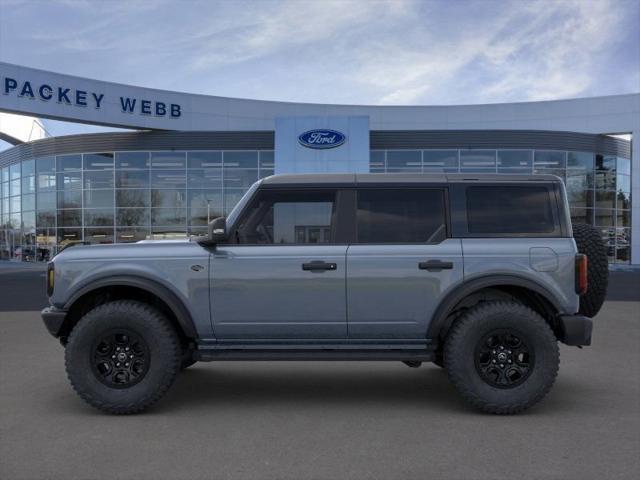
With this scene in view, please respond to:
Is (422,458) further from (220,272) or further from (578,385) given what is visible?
(578,385)

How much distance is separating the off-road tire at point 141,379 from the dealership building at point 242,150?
19.7 meters

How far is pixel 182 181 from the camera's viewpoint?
25.9 metres

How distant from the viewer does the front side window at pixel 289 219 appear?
4.62m

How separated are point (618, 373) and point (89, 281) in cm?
539

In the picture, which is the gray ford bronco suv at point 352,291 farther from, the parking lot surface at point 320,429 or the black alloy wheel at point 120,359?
the parking lot surface at point 320,429

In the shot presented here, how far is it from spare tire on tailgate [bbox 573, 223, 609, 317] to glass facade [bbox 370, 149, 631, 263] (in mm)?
20328

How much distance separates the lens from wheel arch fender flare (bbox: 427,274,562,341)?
443cm

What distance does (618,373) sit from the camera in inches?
227

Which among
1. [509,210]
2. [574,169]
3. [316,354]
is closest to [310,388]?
[316,354]

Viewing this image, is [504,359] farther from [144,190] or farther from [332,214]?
[144,190]

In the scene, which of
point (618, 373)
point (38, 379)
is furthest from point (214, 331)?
point (618, 373)

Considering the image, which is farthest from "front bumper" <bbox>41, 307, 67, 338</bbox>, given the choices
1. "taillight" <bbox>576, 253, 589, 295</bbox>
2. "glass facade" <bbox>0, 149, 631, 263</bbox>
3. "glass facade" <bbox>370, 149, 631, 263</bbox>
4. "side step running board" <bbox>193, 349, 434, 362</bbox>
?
"glass facade" <bbox>370, 149, 631, 263</bbox>

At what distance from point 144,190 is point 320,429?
942 inches

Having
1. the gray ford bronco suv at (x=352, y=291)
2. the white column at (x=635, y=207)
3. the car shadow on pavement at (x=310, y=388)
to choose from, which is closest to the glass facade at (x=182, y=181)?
the white column at (x=635, y=207)
